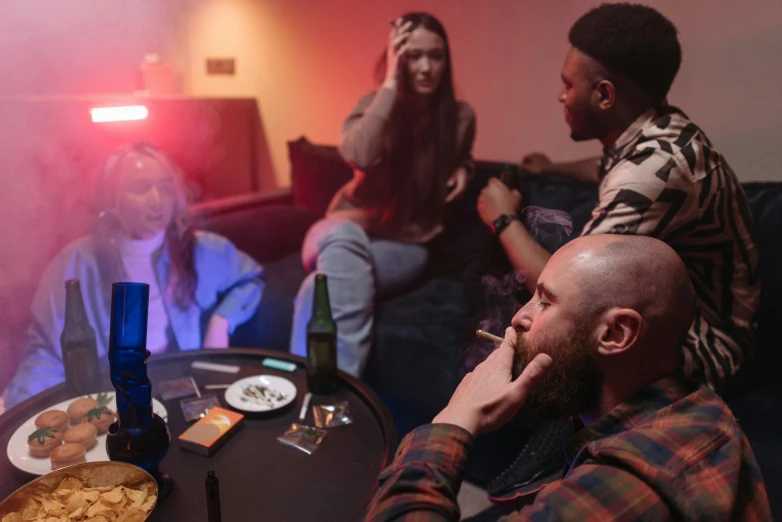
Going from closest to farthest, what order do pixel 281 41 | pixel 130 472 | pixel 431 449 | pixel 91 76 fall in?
1. pixel 431 449
2. pixel 130 472
3. pixel 91 76
4. pixel 281 41

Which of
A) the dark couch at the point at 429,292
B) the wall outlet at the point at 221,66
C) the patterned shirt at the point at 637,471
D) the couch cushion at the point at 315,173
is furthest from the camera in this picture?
the wall outlet at the point at 221,66

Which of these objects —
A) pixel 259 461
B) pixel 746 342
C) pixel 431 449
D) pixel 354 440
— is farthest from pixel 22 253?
pixel 746 342

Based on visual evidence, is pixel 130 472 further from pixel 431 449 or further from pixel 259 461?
pixel 431 449

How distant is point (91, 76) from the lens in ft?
9.27

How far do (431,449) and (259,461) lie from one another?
60cm

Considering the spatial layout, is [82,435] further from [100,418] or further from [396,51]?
[396,51]

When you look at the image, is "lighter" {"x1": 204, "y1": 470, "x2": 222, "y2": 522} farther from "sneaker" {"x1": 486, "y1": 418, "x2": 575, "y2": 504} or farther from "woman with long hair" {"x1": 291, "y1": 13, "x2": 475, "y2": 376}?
"woman with long hair" {"x1": 291, "y1": 13, "x2": 475, "y2": 376}

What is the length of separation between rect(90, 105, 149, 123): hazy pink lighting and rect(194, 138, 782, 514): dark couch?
662mm

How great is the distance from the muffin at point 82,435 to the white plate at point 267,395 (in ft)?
1.04

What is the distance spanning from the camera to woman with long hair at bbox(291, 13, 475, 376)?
2.45 m

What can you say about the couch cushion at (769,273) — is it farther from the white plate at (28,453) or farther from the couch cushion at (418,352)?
the white plate at (28,453)

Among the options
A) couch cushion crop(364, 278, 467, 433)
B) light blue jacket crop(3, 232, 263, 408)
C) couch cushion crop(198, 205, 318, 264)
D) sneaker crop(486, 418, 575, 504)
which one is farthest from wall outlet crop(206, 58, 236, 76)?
sneaker crop(486, 418, 575, 504)

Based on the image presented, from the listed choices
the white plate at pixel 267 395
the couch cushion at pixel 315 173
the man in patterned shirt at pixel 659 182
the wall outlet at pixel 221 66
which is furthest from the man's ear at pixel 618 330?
the wall outlet at pixel 221 66

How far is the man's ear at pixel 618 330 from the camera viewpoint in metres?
0.85
